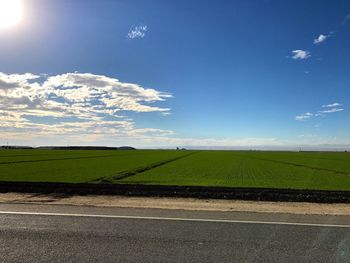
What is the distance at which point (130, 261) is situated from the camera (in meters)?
7.12

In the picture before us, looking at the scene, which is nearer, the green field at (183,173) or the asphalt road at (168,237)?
the asphalt road at (168,237)

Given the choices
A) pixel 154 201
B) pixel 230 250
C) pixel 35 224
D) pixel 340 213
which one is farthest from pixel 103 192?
pixel 230 250

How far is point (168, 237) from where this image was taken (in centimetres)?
885

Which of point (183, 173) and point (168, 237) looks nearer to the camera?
point (168, 237)

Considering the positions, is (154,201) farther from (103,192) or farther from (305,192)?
(305,192)

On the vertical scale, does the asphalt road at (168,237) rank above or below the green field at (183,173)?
below

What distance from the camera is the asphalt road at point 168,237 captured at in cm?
747

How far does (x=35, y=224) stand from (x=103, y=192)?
339 inches

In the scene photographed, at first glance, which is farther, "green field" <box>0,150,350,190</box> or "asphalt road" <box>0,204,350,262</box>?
"green field" <box>0,150,350,190</box>

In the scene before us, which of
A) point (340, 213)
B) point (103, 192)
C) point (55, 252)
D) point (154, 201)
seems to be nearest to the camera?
point (55, 252)

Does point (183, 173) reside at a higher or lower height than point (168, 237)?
higher

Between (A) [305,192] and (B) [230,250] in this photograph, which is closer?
(B) [230,250]

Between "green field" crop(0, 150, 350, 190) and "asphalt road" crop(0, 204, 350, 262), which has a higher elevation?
"green field" crop(0, 150, 350, 190)

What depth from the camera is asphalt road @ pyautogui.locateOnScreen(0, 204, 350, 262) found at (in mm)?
7469
